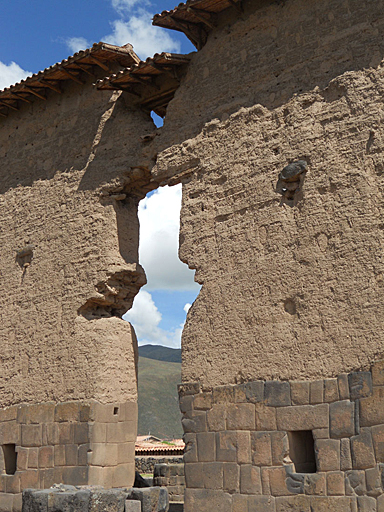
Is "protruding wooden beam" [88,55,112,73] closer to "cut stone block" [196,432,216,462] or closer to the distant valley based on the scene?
"cut stone block" [196,432,216,462]

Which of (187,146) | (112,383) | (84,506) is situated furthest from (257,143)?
(84,506)

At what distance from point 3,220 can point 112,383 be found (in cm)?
388

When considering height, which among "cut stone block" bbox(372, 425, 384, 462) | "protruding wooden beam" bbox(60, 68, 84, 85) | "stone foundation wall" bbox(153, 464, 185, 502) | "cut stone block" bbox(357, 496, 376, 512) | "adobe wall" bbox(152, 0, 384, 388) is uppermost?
"protruding wooden beam" bbox(60, 68, 84, 85)

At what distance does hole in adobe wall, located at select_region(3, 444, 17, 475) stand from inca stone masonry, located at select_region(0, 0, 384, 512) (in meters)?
0.02

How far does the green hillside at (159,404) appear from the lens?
157 feet

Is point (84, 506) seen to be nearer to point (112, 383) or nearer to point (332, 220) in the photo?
point (112, 383)

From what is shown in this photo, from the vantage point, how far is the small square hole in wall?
20.9 ft

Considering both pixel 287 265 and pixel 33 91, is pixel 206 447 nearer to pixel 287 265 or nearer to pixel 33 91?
pixel 287 265

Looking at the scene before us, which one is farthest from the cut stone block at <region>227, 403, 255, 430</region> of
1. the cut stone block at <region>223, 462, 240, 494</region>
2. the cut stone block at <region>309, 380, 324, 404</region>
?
the cut stone block at <region>309, 380, 324, 404</region>

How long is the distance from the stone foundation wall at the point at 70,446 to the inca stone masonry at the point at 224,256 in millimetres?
26

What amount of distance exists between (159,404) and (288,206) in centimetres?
4751

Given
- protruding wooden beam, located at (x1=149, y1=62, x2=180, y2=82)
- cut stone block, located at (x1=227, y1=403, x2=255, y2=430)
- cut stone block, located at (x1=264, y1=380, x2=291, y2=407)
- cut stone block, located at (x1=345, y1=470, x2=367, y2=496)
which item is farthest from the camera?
protruding wooden beam, located at (x1=149, y1=62, x2=180, y2=82)

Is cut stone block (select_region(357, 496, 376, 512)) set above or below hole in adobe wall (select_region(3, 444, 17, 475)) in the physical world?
below

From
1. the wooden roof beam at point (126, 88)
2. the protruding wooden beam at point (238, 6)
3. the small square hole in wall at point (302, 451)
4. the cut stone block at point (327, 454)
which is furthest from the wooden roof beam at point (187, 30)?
the cut stone block at point (327, 454)
